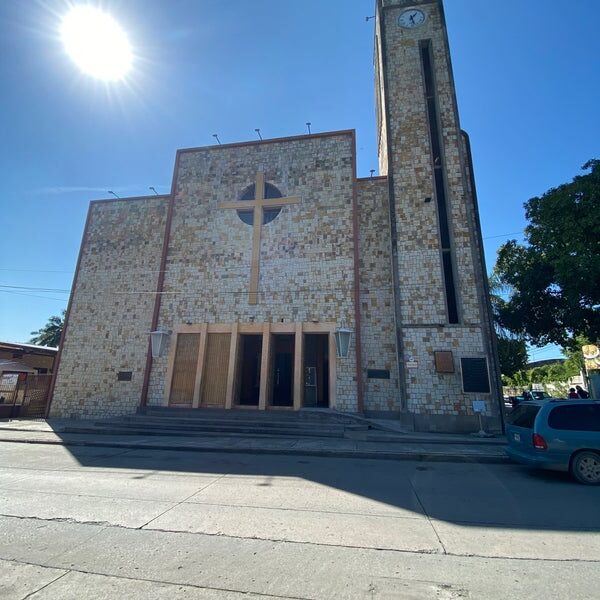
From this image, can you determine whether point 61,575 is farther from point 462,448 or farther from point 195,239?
point 195,239

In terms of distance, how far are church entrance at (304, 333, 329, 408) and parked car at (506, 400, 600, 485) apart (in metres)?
9.12

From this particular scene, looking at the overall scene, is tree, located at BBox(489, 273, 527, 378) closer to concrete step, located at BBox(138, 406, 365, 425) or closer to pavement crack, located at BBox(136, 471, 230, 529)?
concrete step, located at BBox(138, 406, 365, 425)

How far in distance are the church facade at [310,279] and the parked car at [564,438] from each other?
18.8 ft

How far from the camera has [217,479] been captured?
6543 millimetres

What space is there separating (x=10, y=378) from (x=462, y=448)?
20.6 metres

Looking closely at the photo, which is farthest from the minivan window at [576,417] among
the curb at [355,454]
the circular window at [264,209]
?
the circular window at [264,209]

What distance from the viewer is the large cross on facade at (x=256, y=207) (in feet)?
51.7

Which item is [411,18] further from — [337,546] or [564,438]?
[337,546]

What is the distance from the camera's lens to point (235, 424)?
12.7 meters

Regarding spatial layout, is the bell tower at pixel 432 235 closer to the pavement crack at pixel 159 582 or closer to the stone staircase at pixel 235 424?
the stone staircase at pixel 235 424

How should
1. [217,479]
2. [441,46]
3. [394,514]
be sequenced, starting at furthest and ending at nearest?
1. [441,46]
2. [217,479]
3. [394,514]

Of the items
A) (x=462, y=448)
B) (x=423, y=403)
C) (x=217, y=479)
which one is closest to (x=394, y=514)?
(x=217, y=479)

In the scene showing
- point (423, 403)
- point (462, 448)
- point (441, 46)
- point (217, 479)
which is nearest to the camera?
point (217, 479)

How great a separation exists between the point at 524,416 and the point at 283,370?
10.6 m
